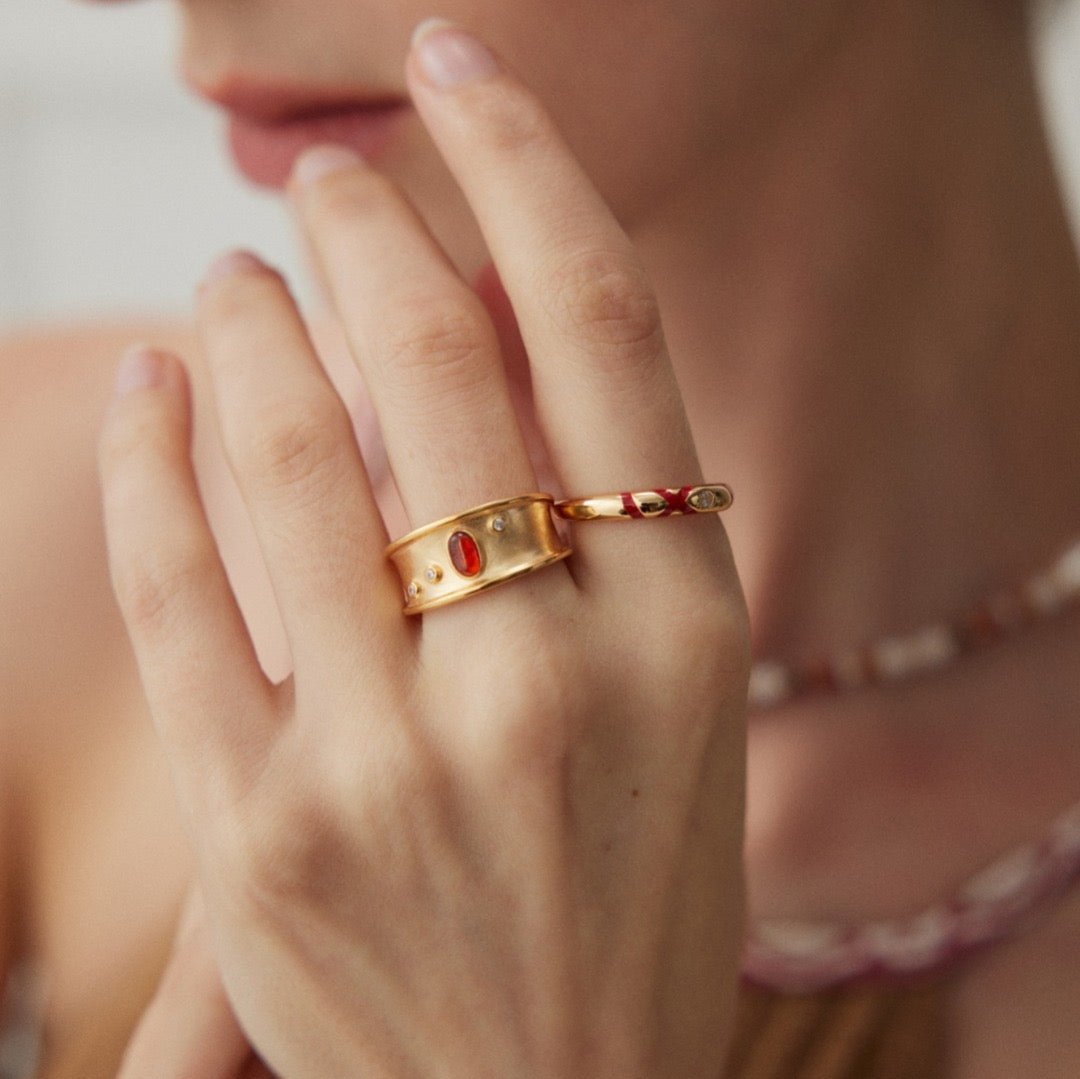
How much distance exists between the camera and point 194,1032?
0.71 metres

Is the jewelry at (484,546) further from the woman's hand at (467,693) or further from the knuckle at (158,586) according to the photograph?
the knuckle at (158,586)

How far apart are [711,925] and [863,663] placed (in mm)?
384

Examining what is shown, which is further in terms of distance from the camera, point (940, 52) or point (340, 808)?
point (940, 52)

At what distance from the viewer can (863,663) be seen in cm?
101

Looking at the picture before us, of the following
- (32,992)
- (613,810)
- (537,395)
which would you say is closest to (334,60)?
(537,395)

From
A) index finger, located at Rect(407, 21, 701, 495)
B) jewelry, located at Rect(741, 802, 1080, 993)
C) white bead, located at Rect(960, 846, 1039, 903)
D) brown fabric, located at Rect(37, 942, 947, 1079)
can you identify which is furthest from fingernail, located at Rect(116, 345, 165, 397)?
white bead, located at Rect(960, 846, 1039, 903)

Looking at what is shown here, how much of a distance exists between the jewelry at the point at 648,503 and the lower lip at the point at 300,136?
32 centimetres

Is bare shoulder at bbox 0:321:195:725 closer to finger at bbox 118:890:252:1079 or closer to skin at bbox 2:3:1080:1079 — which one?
skin at bbox 2:3:1080:1079

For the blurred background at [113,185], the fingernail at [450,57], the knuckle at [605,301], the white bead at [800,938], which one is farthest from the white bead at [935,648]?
the blurred background at [113,185]

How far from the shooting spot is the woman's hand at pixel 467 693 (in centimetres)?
60

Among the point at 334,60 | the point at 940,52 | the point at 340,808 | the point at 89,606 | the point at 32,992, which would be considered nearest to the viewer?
the point at 340,808

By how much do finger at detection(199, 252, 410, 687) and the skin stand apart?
23 centimetres

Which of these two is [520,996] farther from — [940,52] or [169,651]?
[940,52]

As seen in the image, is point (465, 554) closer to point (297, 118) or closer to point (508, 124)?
point (508, 124)
